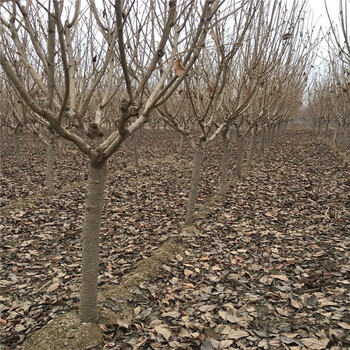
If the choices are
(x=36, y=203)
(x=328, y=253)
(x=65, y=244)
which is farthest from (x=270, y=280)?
(x=36, y=203)

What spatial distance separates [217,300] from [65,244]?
9.22 feet

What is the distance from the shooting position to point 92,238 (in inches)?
101

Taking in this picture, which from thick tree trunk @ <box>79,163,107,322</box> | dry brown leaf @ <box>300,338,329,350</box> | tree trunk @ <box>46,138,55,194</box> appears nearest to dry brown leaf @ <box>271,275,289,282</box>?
dry brown leaf @ <box>300,338,329,350</box>

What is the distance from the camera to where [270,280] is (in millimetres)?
3332

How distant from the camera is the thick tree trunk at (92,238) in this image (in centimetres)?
247

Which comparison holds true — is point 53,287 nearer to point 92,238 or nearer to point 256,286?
point 92,238

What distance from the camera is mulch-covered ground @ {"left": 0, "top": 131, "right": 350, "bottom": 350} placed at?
2539mm

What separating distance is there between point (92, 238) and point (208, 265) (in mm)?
1858

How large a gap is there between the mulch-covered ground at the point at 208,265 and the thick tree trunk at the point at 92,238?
0.28 meters

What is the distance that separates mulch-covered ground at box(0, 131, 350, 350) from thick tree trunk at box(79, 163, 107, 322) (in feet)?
0.92

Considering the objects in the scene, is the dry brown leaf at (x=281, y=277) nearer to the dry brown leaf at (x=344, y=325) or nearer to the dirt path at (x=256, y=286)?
the dirt path at (x=256, y=286)

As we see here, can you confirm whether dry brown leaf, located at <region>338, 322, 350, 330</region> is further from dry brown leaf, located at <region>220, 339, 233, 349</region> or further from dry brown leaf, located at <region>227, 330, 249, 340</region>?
dry brown leaf, located at <region>220, 339, 233, 349</region>

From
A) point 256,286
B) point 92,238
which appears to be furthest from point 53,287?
point 256,286

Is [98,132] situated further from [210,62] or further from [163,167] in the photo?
[163,167]
